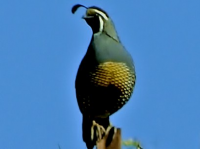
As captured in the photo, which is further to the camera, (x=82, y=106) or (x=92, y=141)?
(x=82, y=106)

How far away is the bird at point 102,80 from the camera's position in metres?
3.00

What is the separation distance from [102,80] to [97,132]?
36 centimetres

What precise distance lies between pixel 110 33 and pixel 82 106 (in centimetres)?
40

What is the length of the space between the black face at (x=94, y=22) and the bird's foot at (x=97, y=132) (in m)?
0.53

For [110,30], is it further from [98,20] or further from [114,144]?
[114,144]

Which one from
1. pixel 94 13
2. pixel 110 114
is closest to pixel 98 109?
pixel 110 114

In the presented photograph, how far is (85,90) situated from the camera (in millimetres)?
3055

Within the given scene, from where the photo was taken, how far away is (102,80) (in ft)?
9.82

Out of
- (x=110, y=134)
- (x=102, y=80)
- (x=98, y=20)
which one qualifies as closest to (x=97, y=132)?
(x=110, y=134)

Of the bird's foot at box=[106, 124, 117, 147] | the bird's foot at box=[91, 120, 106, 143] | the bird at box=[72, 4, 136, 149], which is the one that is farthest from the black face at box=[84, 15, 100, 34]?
the bird's foot at box=[106, 124, 117, 147]

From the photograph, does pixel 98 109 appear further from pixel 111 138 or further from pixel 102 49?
pixel 111 138

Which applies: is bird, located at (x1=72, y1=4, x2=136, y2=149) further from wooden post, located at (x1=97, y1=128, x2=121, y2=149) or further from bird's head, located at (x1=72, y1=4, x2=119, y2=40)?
wooden post, located at (x1=97, y1=128, x2=121, y2=149)

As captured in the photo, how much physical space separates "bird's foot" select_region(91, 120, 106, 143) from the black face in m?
0.53

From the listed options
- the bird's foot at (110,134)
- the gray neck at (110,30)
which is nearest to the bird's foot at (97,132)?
the bird's foot at (110,134)
